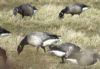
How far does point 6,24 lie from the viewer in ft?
43.5

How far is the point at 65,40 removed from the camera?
10422 mm

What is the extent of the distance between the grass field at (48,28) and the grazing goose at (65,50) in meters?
0.21

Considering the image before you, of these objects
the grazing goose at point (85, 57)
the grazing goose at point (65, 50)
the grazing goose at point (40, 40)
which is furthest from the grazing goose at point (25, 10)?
the grazing goose at point (85, 57)

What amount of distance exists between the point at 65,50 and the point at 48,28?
415cm

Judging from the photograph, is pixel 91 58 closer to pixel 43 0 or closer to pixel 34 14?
pixel 34 14

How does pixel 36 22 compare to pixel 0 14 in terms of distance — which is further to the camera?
pixel 0 14

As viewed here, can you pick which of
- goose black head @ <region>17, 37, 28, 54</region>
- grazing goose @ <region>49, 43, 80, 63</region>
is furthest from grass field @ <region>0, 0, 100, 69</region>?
grazing goose @ <region>49, 43, 80, 63</region>

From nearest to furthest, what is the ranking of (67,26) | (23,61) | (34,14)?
1. (23,61)
2. (67,26)
3. (34,14)

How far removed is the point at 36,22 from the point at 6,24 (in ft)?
3.42

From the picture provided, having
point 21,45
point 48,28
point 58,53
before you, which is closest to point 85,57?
point 58,53

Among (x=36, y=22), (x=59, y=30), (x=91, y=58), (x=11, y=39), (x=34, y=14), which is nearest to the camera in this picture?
(x=91, y=58)

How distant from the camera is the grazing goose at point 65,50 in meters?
8.11

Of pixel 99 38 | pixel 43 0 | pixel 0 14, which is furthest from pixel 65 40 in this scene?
pixel 43 0

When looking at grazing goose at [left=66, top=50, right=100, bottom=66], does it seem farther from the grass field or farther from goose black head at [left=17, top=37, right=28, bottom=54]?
goose black head at [left=17, top=37, right=28, bottom=54]
